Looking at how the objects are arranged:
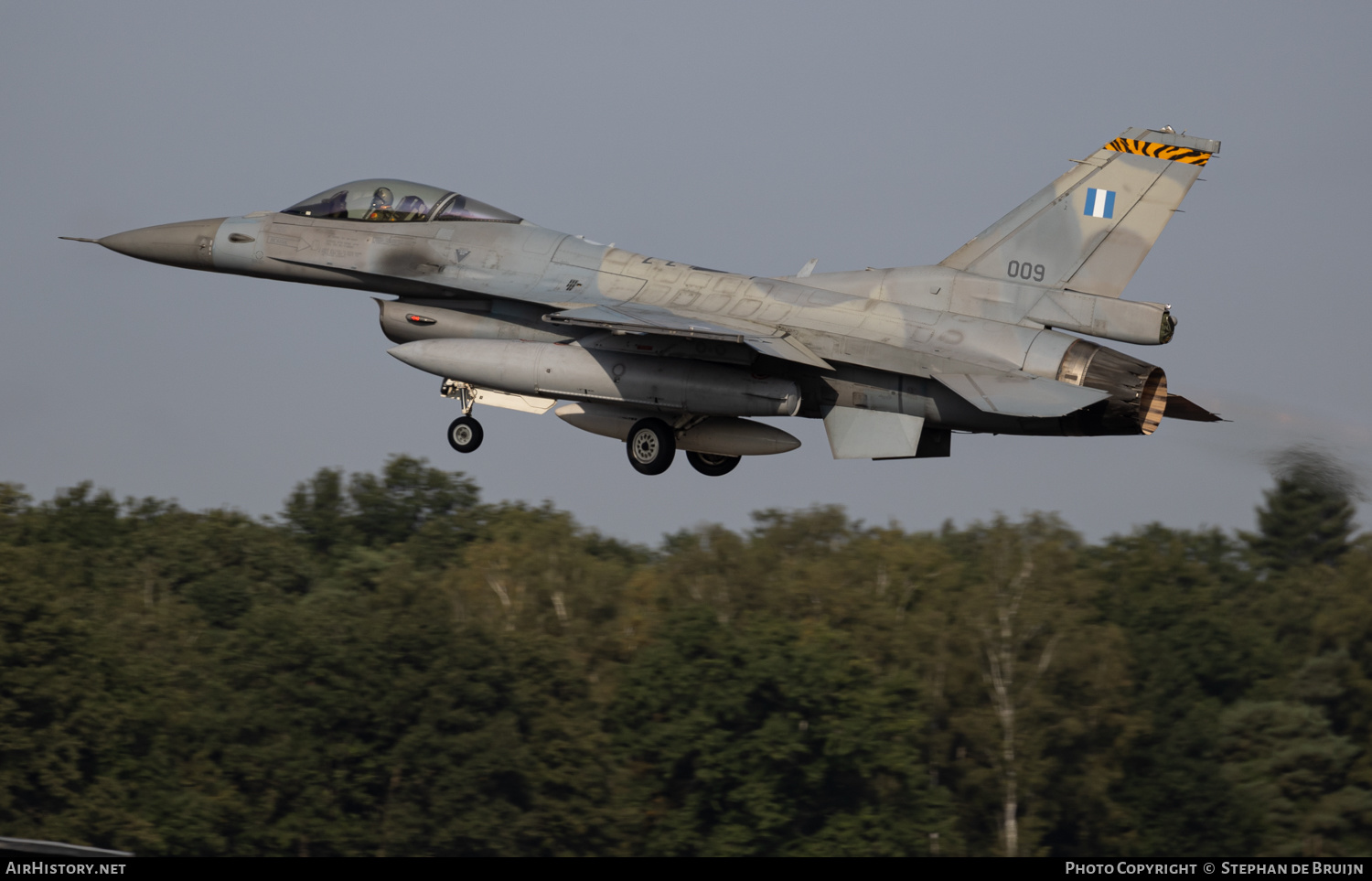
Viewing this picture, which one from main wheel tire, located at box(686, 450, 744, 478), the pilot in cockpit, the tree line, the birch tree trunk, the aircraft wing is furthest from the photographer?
the birch tree trunk

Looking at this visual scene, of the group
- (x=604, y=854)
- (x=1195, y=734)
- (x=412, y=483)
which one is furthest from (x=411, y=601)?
(x=1195, y=734)

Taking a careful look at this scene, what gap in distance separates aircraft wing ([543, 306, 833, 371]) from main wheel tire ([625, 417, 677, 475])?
173 cm

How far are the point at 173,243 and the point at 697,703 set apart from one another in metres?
30.8

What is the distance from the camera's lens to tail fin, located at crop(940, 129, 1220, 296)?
17375 millimetres

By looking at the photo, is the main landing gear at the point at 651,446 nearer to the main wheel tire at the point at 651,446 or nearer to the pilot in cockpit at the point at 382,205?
the main wheel tire at the point at 651,446

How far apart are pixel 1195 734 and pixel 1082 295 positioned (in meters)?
39.7

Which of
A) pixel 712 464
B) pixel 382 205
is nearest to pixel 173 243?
pixel 382 205

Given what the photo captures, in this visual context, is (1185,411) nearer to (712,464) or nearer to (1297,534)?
(712,464)

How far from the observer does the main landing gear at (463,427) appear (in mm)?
19016

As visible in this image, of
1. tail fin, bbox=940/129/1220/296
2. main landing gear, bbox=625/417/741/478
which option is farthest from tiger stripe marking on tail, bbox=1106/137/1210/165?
main landing gear, bbox=625/417/741/478

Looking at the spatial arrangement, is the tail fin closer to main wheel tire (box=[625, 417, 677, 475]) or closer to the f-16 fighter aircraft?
the f-16 fighter aircraft

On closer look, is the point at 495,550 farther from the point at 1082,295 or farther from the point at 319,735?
the point at 1082,295

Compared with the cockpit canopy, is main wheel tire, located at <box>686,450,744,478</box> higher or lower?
lower

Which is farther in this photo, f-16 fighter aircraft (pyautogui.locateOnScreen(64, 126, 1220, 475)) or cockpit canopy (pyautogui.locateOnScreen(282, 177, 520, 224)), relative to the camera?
cockpit canopy (pyautogui.locateOnScreen(282, 177, 520, 224))
